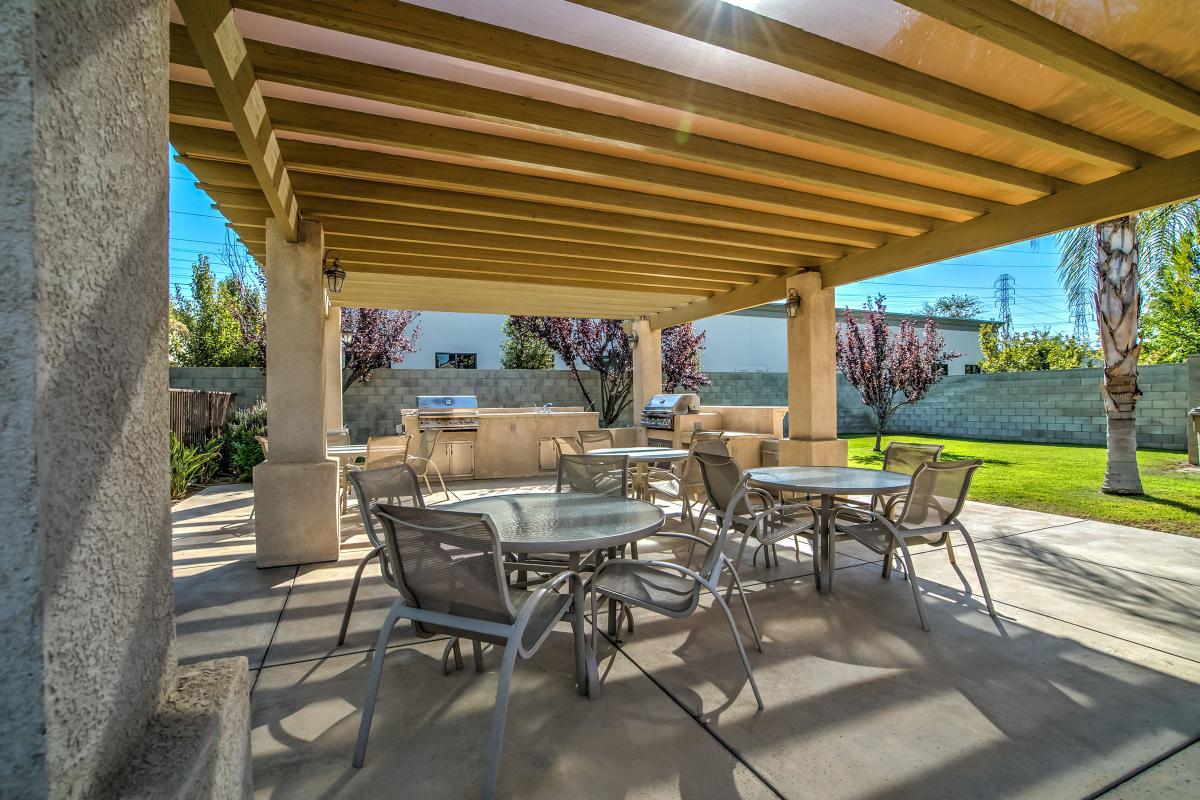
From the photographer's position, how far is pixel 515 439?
342 inches

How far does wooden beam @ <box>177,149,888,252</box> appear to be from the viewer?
13.1ft

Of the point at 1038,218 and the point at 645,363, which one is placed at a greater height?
the point at 1038,218

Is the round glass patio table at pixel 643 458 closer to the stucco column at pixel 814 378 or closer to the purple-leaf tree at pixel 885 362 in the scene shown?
the stucco column at pixel 814 378

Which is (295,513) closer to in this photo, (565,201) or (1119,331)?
(565,201)

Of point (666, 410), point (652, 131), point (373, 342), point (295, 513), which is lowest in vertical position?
point (295, 513)

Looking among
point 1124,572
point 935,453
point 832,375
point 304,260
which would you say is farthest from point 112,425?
point 832,375

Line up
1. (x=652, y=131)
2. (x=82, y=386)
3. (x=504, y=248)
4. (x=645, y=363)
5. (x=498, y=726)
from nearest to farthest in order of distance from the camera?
(x=82, y=386) → (x=498, y=726) → (x=652, y=131) → (x=504, y=248) → (x=645, y=363)

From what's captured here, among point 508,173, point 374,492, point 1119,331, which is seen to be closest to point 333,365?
point 508,173

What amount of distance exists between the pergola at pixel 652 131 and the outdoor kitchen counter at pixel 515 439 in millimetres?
3209

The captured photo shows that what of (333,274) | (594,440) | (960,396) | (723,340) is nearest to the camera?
(333,274)

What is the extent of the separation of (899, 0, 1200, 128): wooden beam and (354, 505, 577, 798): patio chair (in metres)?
2.55

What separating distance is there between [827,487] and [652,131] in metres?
2.47

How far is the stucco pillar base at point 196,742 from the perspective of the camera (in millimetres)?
869

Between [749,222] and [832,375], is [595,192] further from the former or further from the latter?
[832,375]
